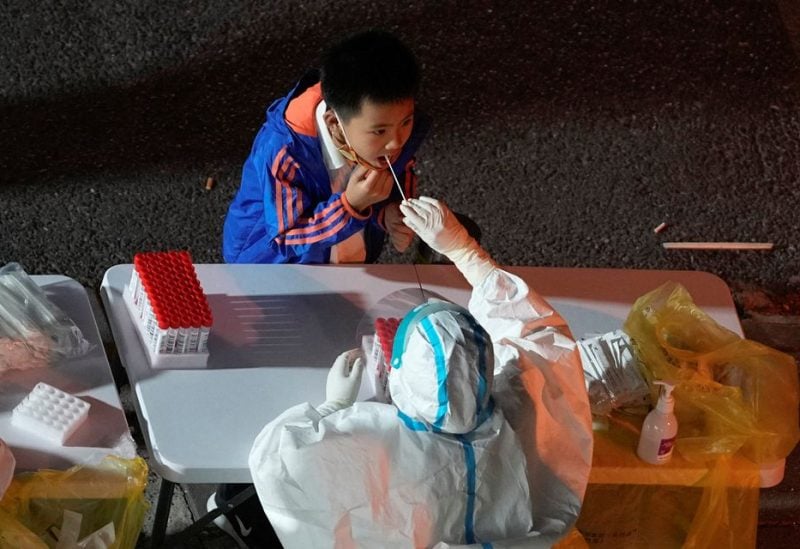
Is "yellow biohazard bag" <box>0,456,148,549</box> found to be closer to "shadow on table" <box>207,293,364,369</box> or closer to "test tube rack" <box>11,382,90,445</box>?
"test tube rack" <box>11,382,90,445</box>

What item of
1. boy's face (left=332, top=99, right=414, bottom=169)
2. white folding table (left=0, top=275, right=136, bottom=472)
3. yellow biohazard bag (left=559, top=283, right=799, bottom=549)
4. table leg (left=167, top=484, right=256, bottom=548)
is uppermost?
boy's face (left=332, top=99, right=414, bottom=169)

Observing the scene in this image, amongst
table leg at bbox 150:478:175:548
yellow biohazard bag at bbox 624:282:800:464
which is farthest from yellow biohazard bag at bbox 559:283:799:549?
table leg at bbox 150:478:175:548

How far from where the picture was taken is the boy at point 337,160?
1.77 metres

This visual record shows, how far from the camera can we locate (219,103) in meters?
3.17

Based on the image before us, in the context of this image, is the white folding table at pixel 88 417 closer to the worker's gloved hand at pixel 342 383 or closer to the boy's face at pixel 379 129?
the worker's gloved hand at pixel 342 383

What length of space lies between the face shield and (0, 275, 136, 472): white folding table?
427 mm

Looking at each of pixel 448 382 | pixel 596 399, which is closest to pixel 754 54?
pixel 596 399

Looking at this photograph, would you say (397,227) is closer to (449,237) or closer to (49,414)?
(449,237)

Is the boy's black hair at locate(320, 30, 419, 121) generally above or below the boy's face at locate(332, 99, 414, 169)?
above

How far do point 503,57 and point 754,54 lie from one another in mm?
887

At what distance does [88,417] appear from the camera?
1583 millimetres

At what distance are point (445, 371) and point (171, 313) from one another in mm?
499

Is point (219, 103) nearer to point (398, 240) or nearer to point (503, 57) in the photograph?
point (503, 57)

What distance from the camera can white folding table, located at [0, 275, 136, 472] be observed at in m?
1.52
